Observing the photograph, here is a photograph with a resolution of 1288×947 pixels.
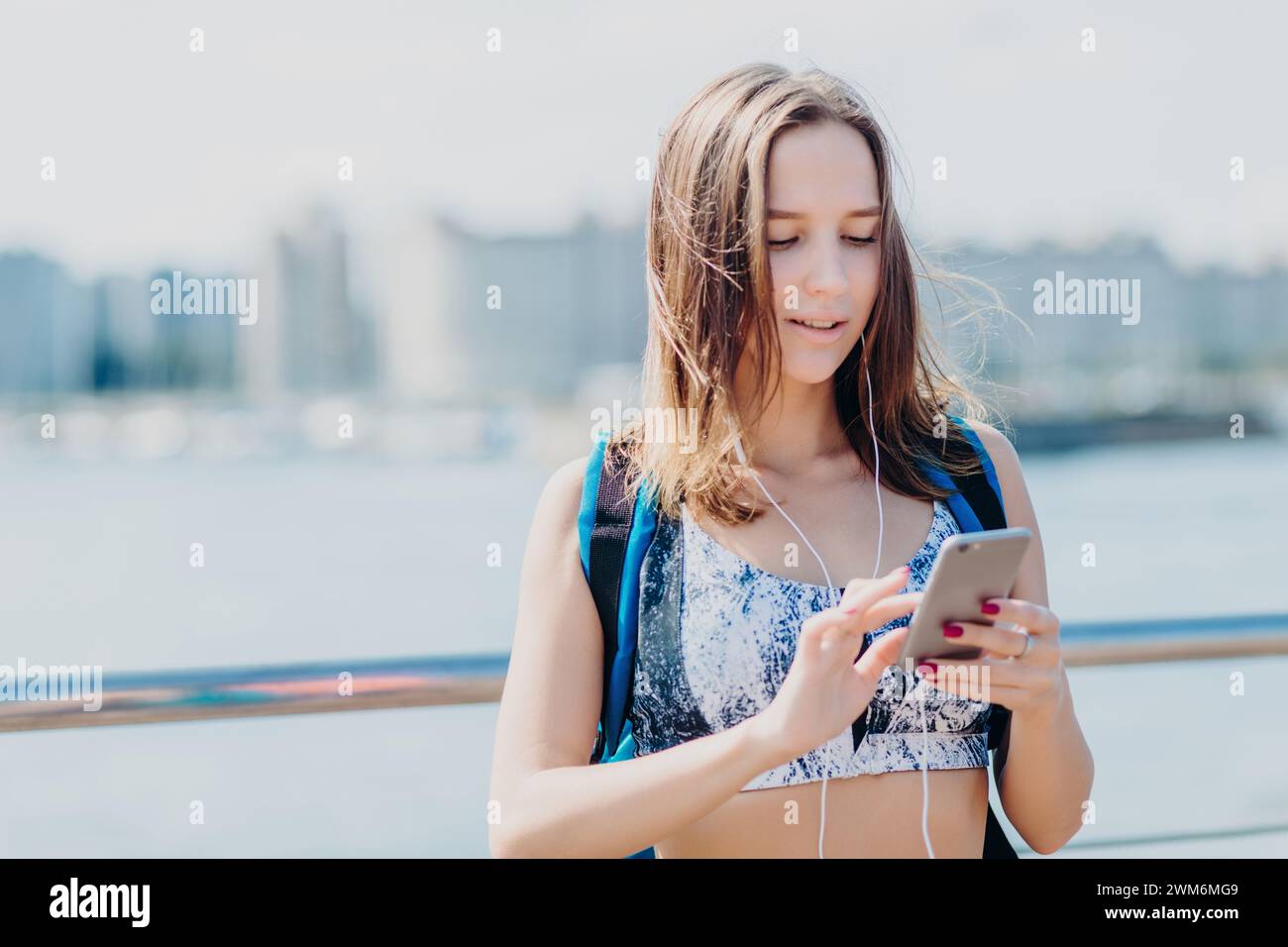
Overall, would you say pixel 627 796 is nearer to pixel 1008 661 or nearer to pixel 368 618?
pixel 1008 661

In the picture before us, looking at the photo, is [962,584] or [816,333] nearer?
[962,584]

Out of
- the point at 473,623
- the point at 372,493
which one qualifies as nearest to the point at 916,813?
the point at 473,623

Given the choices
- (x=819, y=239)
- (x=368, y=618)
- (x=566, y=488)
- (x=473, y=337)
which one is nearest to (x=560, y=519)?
(x=566, y=488)

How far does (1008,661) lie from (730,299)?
1.86 feet

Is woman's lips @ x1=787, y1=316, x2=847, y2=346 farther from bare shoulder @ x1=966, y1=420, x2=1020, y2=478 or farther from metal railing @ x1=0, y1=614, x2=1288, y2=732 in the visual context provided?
metal railing @ x1=0, y1=614, x2=1288, y2=732

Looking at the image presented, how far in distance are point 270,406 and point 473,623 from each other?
3711 cm

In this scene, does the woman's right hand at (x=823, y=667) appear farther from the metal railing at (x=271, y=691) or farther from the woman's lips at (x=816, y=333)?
the metal railing at (x=271, y=691)

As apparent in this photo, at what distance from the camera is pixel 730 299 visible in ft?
5.22

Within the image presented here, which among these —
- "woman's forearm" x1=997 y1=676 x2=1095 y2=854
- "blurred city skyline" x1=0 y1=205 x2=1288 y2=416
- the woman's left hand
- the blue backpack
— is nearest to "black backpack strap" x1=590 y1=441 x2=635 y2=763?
the blue backpack

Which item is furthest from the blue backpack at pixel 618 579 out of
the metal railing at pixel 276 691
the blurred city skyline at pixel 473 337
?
the blurred city skyline at pixel 473 337

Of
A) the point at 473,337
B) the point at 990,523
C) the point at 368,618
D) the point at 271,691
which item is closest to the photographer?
the point at 990,523

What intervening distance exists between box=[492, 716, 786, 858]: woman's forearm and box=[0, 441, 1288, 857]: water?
1.98ft
